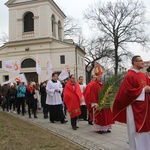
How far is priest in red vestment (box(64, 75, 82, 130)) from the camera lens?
9.43 metres

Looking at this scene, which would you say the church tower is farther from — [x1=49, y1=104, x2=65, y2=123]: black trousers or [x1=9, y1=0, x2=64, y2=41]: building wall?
[x1=49, y1=104, x2=65, y2=123]: black trousers

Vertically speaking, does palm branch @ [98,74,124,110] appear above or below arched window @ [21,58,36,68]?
below

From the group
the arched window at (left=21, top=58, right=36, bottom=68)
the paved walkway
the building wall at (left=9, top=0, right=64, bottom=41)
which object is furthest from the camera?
the building wall at (left=9, top=0, right=64, bottom=41)

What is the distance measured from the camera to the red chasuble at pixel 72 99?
9.46m

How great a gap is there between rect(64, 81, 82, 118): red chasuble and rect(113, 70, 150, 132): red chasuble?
4.09 meters

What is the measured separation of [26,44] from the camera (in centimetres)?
3756

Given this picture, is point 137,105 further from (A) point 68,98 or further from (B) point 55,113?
(B) point 55,113

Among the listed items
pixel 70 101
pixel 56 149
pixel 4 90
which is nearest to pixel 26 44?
pixel 4 90

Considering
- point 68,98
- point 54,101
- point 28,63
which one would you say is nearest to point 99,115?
point 68,98

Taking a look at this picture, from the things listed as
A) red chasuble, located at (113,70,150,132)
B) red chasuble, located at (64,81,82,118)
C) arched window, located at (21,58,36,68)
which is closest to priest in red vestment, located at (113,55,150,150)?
red chasuble, located at (113,70,150,132)

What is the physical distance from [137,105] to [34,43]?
108 feet

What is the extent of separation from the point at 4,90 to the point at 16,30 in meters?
24.3

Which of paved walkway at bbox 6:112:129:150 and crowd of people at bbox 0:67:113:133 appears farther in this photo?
crowd of people at bbox 0:67:113:133

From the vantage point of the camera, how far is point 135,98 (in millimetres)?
5238
